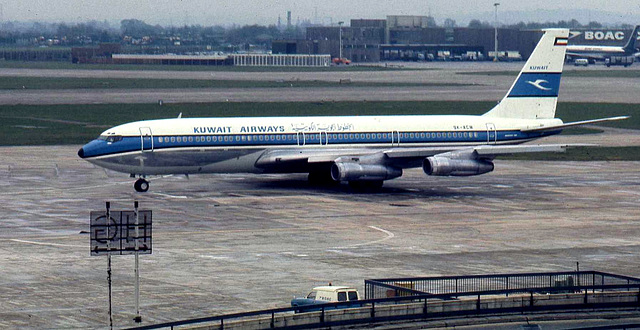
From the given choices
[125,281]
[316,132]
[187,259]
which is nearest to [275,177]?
[316,132]

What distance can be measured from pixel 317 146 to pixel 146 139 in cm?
1052

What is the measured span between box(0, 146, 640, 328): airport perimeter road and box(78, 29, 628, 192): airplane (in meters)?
1.61

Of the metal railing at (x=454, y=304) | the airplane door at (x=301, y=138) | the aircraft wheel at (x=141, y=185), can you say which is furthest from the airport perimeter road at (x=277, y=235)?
the metal railing at (x=454, y=304)

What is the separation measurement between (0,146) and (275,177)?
99.2 ft

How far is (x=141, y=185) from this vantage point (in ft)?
228

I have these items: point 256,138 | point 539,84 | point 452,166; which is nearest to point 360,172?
point 452,166

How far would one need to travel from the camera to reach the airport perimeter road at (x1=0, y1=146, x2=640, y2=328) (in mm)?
40938

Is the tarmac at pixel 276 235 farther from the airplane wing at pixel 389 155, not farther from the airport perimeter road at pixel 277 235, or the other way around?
the airplane wing at pixel 389 155

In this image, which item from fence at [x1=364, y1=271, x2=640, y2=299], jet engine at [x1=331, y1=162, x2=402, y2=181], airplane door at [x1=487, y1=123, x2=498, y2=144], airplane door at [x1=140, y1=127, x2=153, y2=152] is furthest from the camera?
airplane door at [x1=487, y1=123, x2=498, y2=144]

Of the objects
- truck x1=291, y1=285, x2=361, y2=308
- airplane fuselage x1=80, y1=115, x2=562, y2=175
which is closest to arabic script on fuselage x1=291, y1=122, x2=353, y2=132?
airplane fuselage x1=80, y1=115, x2=562, y2=175

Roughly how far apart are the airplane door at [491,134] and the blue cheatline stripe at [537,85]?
3936 mm

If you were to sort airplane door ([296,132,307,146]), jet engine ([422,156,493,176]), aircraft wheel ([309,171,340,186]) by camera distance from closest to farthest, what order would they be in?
jet engine ([422,156,493,176]), airplane door ([296,132,307,146]), aircraft wheel ([309,171,340,186])

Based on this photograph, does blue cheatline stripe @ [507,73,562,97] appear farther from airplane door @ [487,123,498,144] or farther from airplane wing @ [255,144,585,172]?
airplane wing @ [255,144,585,172]

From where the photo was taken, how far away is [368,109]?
450 feet
